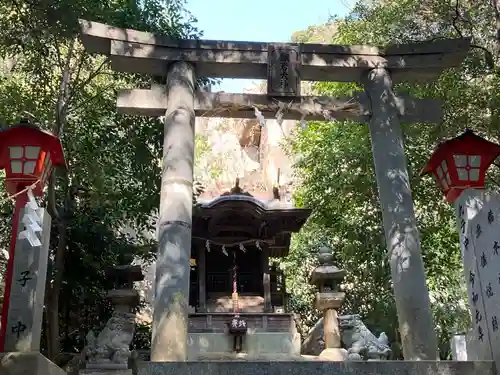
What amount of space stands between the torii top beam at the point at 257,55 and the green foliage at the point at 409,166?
2671 mm

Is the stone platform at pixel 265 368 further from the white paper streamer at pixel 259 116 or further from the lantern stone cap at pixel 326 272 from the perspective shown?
the lantern stone cap at pixel 326 272

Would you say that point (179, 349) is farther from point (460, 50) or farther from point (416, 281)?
point (460, 50)

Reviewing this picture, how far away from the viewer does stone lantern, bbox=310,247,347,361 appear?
31.1 feet

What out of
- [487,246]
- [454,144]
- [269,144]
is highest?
[269,144]

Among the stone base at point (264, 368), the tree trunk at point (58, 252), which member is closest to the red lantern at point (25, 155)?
the stone base at point (264, 368)

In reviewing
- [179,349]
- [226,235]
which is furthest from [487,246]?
[226,235]

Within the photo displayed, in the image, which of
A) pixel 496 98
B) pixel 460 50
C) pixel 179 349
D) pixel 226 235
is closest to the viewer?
pixel 179 349

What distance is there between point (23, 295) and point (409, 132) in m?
8.92

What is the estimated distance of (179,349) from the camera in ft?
18.2

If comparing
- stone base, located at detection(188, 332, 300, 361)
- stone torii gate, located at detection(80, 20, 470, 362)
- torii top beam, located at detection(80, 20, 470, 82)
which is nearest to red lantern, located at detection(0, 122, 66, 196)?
stone torii gate, located at detection(80, 20, 470, 362)

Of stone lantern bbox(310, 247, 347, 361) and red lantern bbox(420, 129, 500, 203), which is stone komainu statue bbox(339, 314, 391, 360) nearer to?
stone lantern bbox(310, 247, 347, 361)

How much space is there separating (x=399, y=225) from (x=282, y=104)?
7.19 ft

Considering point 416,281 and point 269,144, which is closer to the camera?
point 416,281

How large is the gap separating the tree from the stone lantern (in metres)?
3.29
